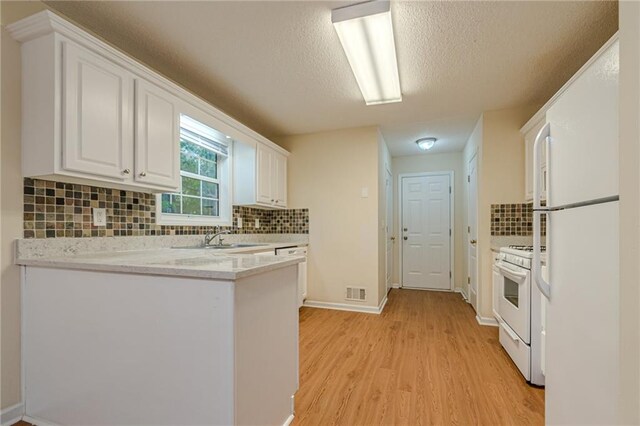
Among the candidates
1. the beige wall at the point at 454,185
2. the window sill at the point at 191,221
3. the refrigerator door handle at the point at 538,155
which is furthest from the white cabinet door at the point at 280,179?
the refrigerator door handle at the point at 538,155

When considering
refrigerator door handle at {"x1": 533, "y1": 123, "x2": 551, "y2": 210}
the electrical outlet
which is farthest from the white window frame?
refrigerator door handle at {"x1": 533, "y1": 123, "x2": 551, "y2": 210}

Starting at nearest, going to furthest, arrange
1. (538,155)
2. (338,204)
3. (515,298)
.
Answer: (538,155) → (515,298) → (338,204)

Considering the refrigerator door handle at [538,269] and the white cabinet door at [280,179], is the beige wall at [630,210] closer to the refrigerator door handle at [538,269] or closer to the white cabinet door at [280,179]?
the refrigerator door handle at [538,269]

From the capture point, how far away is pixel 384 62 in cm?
220

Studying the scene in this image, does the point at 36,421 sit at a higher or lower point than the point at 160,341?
lower

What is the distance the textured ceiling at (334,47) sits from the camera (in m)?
1.72

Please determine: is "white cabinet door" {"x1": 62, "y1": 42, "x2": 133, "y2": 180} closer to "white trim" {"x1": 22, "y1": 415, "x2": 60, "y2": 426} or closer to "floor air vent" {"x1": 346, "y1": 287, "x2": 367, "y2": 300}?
"white trim" {"x1": 22, "y1": 415, "x2": 60, "y2": 426}

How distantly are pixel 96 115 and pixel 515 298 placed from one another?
3174mm

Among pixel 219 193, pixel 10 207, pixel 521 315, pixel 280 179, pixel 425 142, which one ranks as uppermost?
pixel 425 142

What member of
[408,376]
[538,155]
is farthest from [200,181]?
[538,155]

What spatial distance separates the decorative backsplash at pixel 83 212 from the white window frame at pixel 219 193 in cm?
6

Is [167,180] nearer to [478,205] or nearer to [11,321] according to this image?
[11,321]

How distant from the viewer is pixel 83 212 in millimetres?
1796

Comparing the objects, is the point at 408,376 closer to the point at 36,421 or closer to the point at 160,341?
the point at 160,341
